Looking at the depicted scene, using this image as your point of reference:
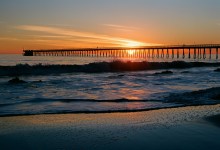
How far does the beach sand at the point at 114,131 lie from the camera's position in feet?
17.7

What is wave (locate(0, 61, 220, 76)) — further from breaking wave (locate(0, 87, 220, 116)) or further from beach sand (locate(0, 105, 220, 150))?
beach sand (locate(0, 105, 220, 150))

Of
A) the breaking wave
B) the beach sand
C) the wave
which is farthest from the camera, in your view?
the wave

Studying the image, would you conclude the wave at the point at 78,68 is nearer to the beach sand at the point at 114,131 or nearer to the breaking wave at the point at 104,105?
the breaking wave at the point at 104,105

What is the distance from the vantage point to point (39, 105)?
9.48 meters

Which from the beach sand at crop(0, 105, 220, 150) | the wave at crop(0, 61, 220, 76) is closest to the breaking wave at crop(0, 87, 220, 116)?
the beach sand at crop(0, 105, 220, 150)

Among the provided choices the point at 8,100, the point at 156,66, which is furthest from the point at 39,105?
the point at 156,66

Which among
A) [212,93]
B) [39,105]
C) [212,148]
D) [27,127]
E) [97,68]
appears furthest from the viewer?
[97,68]

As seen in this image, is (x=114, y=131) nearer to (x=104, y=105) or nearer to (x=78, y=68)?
(x=104, y=105)

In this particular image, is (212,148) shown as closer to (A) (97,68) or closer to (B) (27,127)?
(B) (27,127)

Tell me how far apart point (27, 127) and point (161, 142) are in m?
2.77

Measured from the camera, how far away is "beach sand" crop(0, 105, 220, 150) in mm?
5396

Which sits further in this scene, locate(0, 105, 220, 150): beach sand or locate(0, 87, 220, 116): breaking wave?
locate(0, 87, 220, 116): breaking wave

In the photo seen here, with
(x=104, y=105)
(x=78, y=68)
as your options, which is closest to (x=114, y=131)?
(x=104, y=105)

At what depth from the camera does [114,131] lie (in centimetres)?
627
